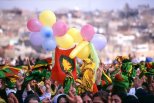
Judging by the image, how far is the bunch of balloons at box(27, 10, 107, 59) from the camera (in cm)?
498

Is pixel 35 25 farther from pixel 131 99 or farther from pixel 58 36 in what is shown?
pixel 131 99

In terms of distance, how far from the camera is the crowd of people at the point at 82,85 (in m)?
3.96

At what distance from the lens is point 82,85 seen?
4762 mm

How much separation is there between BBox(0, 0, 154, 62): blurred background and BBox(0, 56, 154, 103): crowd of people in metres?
1.80

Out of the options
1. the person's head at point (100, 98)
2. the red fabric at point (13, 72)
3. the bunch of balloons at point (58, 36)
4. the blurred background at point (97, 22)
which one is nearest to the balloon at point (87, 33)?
the bunch of balloons at point (58, 36)

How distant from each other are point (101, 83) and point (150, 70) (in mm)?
702

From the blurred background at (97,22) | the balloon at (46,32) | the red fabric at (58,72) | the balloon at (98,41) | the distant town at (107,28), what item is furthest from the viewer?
the distant town at (107,28)

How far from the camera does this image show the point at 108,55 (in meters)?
7.46

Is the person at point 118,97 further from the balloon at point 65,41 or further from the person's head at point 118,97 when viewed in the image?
the balloon at point 65,41

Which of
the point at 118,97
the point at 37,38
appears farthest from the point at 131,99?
the point at 37,38

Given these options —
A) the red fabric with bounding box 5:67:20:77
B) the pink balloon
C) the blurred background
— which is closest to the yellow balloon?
the pink balloon

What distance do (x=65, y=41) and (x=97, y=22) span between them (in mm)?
2386

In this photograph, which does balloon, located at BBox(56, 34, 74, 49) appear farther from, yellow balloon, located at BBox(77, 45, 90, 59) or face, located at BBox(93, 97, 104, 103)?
face, located at BBox(93, 97, 104, 103)

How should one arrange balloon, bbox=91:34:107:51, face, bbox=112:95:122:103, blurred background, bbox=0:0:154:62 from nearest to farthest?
face, bbox=112:95:122:103
balloon, bbox=91:34:107:51
blurred background, bbox=0:0:154:62
